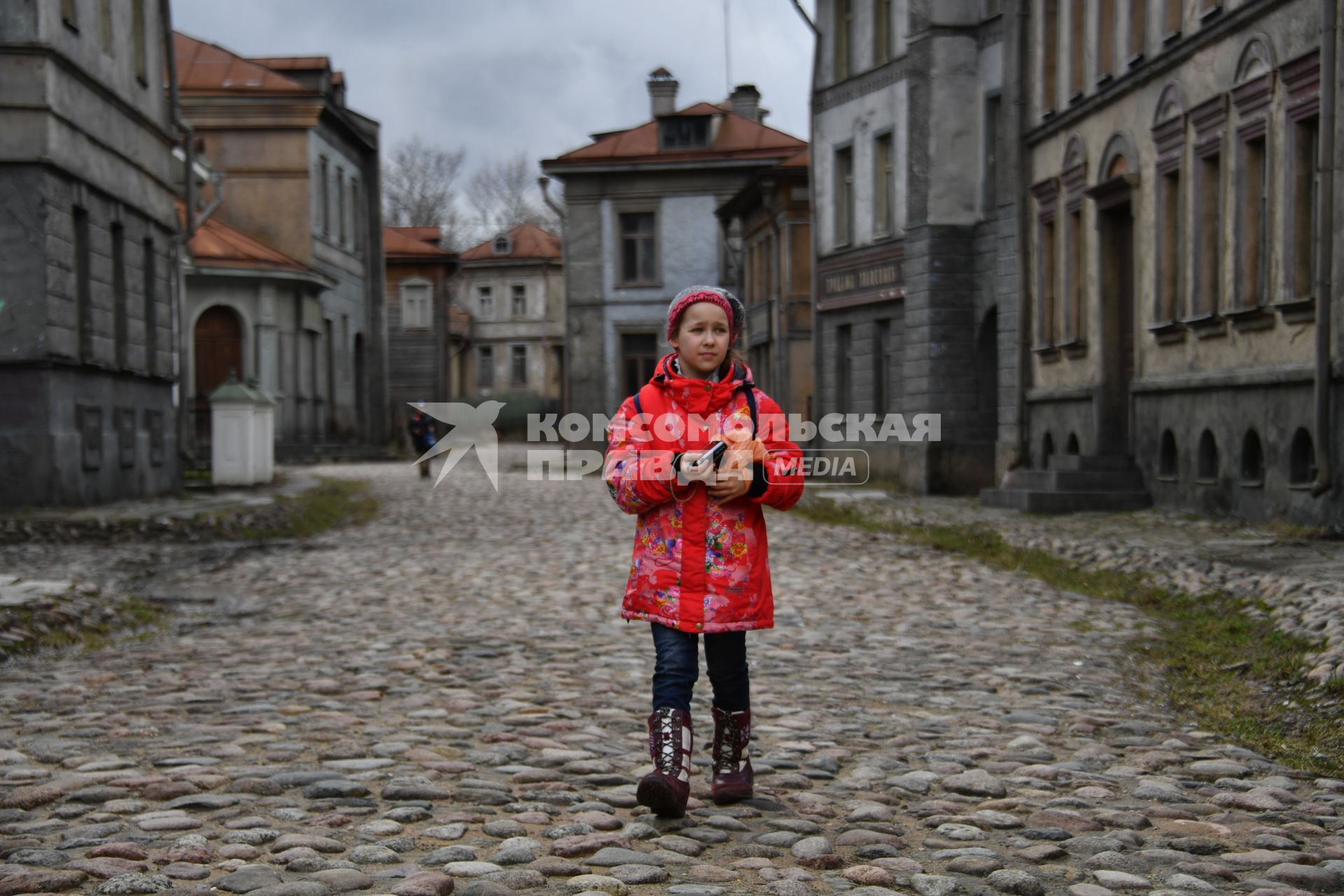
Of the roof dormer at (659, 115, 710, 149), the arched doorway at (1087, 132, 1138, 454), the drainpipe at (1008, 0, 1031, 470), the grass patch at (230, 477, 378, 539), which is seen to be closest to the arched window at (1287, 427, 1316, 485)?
the arched doorway at (1087, 132, 1138, 454)

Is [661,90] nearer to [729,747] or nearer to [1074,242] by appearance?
[1074,242]

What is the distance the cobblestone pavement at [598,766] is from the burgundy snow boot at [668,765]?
3.3 inches

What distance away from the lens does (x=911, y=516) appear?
18266 millimetres

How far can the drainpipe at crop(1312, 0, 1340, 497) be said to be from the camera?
1315 centimetres

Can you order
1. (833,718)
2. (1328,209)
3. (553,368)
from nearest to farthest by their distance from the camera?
(833,718)
(1328,209)
(553,368)

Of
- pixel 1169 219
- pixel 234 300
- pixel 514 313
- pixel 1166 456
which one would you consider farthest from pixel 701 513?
pixel 514 313

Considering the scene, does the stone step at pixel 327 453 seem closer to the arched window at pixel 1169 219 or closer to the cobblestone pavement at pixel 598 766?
the arched window at pixel 1169 219

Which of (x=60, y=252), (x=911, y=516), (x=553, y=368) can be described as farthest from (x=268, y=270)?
(x=553, y=368)

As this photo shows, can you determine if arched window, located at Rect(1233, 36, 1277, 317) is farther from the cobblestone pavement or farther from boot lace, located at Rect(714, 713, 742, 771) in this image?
boot lace, located at Rect(714, 713, 742, 771)

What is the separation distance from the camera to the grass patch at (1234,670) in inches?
240

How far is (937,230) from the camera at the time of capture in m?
24.2

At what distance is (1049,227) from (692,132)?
25297mm

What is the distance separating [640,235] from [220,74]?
1297 cm

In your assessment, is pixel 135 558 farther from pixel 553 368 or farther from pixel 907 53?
pixel 553 368
